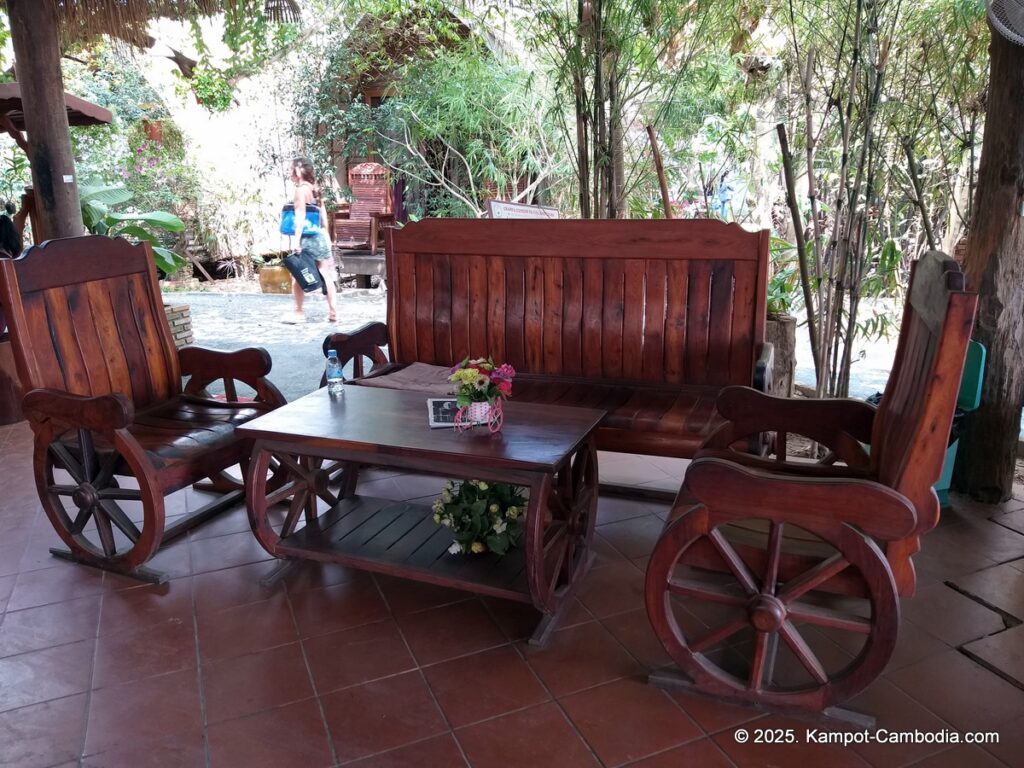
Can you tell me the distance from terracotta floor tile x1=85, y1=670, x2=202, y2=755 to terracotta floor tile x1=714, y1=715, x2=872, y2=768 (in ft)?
4.23

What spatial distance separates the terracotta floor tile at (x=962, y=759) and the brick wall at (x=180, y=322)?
16.1 ft

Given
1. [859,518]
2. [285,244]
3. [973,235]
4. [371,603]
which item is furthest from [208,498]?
[285,244]

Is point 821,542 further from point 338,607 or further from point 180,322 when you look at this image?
point 180,322

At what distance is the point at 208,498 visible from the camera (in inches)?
127

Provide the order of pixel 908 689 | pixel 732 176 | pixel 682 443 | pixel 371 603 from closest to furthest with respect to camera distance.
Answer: pixel 908 689, pixel 371 603, pixel 682 443, pixel 732 176

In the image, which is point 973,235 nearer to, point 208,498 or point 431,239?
point 431,239

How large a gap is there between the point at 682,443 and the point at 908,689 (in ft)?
3.17

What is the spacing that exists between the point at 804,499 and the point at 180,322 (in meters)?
4.77

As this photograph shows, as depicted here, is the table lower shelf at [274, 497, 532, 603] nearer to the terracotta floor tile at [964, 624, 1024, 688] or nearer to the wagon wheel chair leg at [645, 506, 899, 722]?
the wagon wheel chair leg at [645, 506, 899, 722]

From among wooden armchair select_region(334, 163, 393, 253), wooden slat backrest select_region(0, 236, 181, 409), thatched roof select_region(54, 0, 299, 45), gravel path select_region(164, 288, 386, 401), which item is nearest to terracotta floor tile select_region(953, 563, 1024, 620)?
wooden slat backrest select_region(0, 236, 181, 409)

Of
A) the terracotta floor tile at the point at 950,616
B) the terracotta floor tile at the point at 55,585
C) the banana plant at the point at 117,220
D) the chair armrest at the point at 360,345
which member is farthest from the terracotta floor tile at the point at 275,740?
the banana plant at the point at 117,220

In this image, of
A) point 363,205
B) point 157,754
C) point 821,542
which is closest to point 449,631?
point 157,754

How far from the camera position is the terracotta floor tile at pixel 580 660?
2004 mm

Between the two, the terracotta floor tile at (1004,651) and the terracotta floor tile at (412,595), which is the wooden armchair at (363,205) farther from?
the terracotta floor tile at (1004,651)
